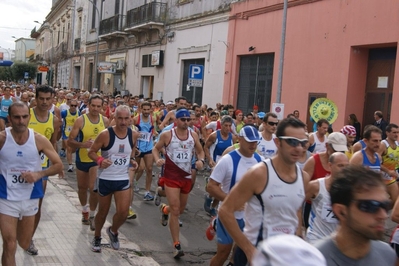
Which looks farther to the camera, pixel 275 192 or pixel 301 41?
pixel 301 41

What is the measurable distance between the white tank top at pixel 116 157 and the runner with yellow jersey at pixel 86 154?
124 centimetres

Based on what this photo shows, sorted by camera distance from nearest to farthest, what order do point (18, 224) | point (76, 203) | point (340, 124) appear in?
point (18, 224) < point (76, 203) < point (340, 124)

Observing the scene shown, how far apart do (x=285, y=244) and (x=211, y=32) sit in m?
23.9

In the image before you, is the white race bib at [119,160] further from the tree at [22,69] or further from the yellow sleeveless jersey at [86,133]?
the tree at [22,69]

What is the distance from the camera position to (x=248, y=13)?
72.7 feet

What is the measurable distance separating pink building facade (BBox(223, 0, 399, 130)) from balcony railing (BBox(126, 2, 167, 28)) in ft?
29.3

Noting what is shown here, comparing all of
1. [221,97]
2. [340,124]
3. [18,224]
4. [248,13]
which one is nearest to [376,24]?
[340,124]

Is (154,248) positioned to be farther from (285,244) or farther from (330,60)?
(330,60)

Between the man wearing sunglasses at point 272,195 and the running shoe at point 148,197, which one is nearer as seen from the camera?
the man wearing sunglasses at point 272,195

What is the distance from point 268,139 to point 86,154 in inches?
110

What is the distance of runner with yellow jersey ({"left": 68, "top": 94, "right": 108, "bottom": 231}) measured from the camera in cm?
827

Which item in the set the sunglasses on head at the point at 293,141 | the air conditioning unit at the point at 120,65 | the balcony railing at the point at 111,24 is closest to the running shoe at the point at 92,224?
the sunglasses on head at the point at 293,141

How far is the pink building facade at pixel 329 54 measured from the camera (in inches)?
621

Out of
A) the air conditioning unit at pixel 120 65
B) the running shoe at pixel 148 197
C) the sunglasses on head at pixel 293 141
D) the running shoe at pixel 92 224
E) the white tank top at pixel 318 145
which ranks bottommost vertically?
the running shoe at pixel 148 197
